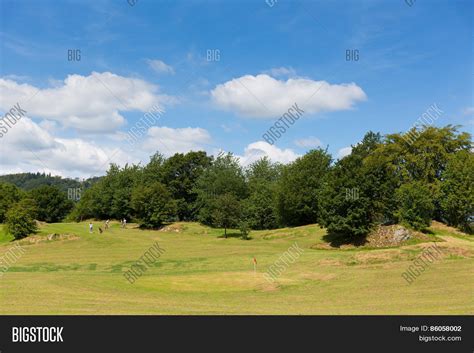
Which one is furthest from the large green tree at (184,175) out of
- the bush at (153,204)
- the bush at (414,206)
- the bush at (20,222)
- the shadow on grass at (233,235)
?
the bush at (414,206)

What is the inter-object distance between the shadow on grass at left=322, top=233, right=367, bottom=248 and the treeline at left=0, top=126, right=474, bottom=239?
655mm

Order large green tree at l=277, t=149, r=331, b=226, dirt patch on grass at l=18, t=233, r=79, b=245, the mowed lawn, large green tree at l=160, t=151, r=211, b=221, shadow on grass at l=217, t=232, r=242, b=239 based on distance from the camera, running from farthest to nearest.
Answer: large green tree at l=160, t=151, r=211, b=221
large green tree at l=277, t=149, r=331, b=226
shadow on grass at l=217, t=232, r=242, b=239
dirt patch on grass at l=18, t=233, r=79, b=245
the mowed lawn

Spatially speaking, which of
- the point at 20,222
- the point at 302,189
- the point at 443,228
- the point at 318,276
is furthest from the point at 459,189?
the point at 20,222

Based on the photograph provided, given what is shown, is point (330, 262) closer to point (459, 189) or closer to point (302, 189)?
point (459, 189)

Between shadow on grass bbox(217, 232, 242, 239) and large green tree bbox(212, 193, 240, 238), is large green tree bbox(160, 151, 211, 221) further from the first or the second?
large green tree bbox(212, 193, 240, 238)

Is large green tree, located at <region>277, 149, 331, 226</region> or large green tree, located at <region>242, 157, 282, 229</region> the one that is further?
large green tree, located at <region>242, 157, 282, 229</region>

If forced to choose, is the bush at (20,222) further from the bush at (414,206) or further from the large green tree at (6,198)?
the bush at (414,206)

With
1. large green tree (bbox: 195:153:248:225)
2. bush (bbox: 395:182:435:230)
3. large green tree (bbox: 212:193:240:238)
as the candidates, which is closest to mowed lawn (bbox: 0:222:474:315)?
bush (bbox: 395:182:435:230)

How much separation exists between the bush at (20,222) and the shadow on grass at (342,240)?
149 ft

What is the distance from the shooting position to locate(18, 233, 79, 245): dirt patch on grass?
59938 mm

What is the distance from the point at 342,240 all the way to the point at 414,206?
10019 millimetres
